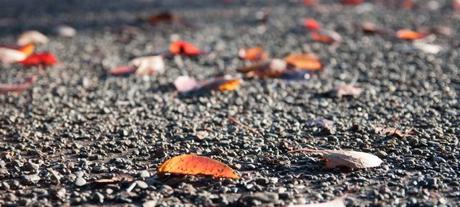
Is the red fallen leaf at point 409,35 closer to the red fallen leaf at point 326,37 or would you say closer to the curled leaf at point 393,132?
the red fallen leaf at point 326,37

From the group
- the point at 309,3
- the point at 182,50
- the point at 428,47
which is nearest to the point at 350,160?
the point at 182,50

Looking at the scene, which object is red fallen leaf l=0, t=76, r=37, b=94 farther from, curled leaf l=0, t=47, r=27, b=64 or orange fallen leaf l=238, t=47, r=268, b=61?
orange fallen leaf l=238, t=47, r=268, b=61

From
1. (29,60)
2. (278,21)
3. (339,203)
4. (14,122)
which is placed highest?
(278,21)

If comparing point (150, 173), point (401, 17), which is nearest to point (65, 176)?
point (150, 173)

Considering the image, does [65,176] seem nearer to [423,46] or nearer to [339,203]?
[339,203]

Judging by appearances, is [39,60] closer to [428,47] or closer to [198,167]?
[198,167]

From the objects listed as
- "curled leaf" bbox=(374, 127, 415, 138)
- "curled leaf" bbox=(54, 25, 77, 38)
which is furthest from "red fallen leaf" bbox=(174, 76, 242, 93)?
"curled leaf" bbox=(54, 25, 77, 38)
